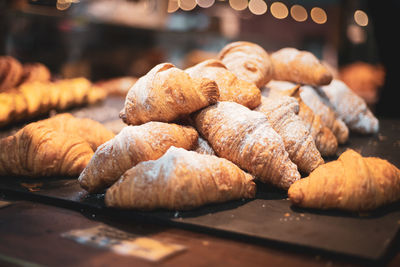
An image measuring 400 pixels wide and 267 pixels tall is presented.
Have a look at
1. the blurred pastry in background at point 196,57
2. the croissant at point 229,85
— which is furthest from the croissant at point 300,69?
the blurred pastry in background at point 196,57

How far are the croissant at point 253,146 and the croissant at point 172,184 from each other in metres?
0.15

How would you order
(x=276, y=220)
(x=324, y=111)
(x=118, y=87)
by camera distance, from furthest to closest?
1. (x=118, y=87)
2. (x=324, y=111)
3. (x=276, y=220)

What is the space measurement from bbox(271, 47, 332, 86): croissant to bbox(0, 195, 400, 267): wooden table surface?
1.25m

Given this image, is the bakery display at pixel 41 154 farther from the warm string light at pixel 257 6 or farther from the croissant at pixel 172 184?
the warm string light at pixel 257 6

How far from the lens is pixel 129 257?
123 cm

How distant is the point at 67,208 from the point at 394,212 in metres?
1.22

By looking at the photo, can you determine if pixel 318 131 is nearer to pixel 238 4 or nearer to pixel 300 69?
pixel 300 69

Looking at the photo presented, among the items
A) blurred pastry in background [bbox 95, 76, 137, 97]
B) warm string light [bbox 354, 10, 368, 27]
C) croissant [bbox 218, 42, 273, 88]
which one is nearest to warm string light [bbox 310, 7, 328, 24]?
warm string light [bbox 354, 10, 368, 27]

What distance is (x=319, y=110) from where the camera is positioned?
2441 mm

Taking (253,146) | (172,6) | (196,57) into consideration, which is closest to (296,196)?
(253,146)

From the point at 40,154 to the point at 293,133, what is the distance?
1131 millimetres

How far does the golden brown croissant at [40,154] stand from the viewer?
194cm

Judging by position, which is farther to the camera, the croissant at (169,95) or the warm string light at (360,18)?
the warm string light at (360,18)

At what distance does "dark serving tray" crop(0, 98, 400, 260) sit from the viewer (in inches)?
51.0
